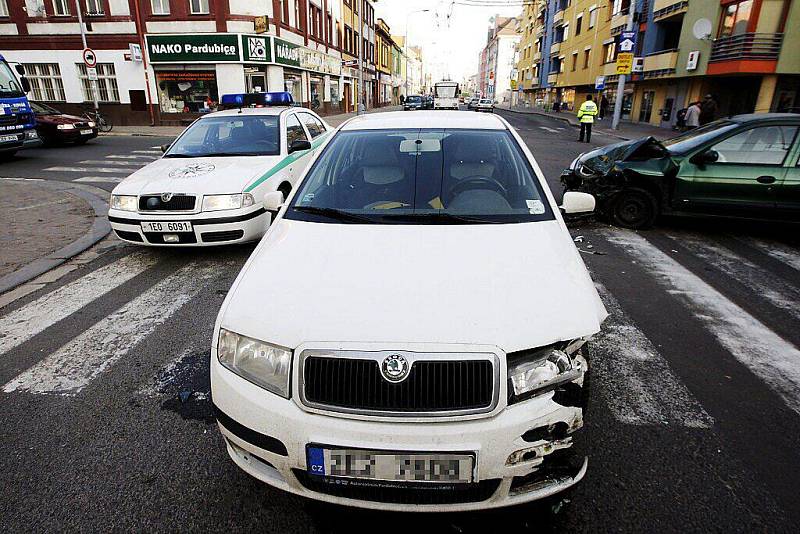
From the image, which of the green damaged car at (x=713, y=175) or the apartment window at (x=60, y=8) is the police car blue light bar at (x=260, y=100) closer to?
the green damaged car at (x=713, y=175)

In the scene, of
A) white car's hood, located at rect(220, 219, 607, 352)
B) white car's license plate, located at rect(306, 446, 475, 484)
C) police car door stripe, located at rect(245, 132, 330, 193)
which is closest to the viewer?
white car's license plate, located at rect(306, 446, 475, 484)

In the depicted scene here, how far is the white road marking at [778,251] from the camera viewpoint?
595 centimetres

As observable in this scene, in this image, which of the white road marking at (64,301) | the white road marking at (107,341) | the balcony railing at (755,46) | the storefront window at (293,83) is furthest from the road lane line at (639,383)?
the storefront window at (293,83)

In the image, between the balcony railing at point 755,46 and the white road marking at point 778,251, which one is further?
the balcony railing at point 755,46

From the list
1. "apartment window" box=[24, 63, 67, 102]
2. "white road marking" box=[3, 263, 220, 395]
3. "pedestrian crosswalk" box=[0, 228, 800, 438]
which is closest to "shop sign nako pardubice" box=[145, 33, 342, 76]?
"apartment window" box=[24, 63, 67, 102]

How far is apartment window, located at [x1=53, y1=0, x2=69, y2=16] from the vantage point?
972 inches

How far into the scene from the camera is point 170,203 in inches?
209

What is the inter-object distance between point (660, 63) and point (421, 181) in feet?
105

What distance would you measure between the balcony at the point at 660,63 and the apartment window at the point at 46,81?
1317 inches

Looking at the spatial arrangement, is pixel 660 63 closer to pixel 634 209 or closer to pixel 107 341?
pixel 634 209

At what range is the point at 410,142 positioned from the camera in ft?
11.3

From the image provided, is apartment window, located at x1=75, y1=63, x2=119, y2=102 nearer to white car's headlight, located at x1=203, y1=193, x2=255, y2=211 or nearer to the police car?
the police car

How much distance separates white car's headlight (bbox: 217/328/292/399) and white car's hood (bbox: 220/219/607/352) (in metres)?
0.05

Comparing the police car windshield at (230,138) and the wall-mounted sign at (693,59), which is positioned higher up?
the wall-mounted sign at (693,59)
